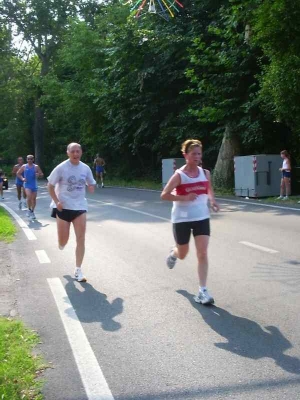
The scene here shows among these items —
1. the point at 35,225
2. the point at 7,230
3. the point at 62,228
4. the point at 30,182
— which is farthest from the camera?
the point at 30,182

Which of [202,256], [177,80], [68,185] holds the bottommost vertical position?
[202,256]

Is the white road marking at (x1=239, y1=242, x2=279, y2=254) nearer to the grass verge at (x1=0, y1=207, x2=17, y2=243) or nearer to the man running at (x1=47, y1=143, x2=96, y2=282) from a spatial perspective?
the man running at (x1=47, y1=143, x2=96, y2=282)

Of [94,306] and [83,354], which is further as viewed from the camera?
[94,306]

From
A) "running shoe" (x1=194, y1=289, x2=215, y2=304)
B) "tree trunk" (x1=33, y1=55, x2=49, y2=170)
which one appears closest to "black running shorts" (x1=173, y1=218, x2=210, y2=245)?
"running shoe" (x1=194, y1=289, x2=215, y2=304)

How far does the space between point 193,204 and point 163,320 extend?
4.47 feet

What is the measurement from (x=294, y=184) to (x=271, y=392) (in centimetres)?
1929

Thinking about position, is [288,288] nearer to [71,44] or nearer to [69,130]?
[71,44]

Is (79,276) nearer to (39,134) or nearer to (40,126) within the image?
(39,134)

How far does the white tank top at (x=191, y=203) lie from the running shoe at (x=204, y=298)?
78 centimetres

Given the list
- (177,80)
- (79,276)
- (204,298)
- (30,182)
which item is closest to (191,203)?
(204,298)

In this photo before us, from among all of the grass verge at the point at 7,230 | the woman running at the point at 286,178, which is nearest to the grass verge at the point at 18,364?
the grass verge at the point at 7,230

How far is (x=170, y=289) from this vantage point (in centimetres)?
702

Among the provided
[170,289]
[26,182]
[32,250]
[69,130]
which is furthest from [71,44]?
[170,289]

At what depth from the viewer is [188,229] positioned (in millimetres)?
6523
